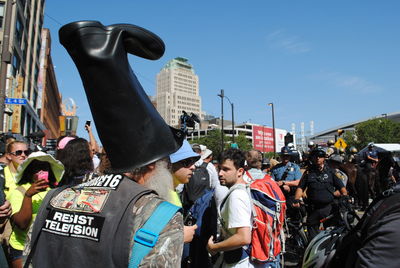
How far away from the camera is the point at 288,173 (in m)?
7.93

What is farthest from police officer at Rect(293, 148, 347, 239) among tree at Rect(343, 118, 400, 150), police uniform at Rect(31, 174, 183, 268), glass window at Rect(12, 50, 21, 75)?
tree at Rect(343, 118, 400, 150)

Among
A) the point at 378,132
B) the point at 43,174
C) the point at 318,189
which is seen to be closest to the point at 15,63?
Answer: the point at 318,189

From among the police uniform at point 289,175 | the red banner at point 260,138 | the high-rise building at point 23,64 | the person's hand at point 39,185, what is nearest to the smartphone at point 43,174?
the person's hand at point 39,185

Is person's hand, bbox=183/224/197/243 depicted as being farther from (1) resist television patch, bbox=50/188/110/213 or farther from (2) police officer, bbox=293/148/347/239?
(2) police officer, bbox=293/148/347/239

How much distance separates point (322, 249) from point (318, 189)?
4.08m

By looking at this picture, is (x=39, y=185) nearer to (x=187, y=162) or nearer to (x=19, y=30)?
(x=187, y=162)

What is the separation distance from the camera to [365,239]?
167 cm

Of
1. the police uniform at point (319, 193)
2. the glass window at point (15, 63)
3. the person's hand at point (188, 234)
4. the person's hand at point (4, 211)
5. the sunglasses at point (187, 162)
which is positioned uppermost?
the glass window at point (15, 63)

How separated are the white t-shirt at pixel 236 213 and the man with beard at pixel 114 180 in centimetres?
159

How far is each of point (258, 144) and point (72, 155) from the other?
210 ft

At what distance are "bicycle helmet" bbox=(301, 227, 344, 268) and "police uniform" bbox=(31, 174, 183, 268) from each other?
1.29m

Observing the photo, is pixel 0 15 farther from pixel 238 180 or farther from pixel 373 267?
pixel 373 267

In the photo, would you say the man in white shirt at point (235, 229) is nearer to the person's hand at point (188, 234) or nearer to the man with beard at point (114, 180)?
the person's hand at point (188, 234)

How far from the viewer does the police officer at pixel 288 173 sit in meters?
7.67
